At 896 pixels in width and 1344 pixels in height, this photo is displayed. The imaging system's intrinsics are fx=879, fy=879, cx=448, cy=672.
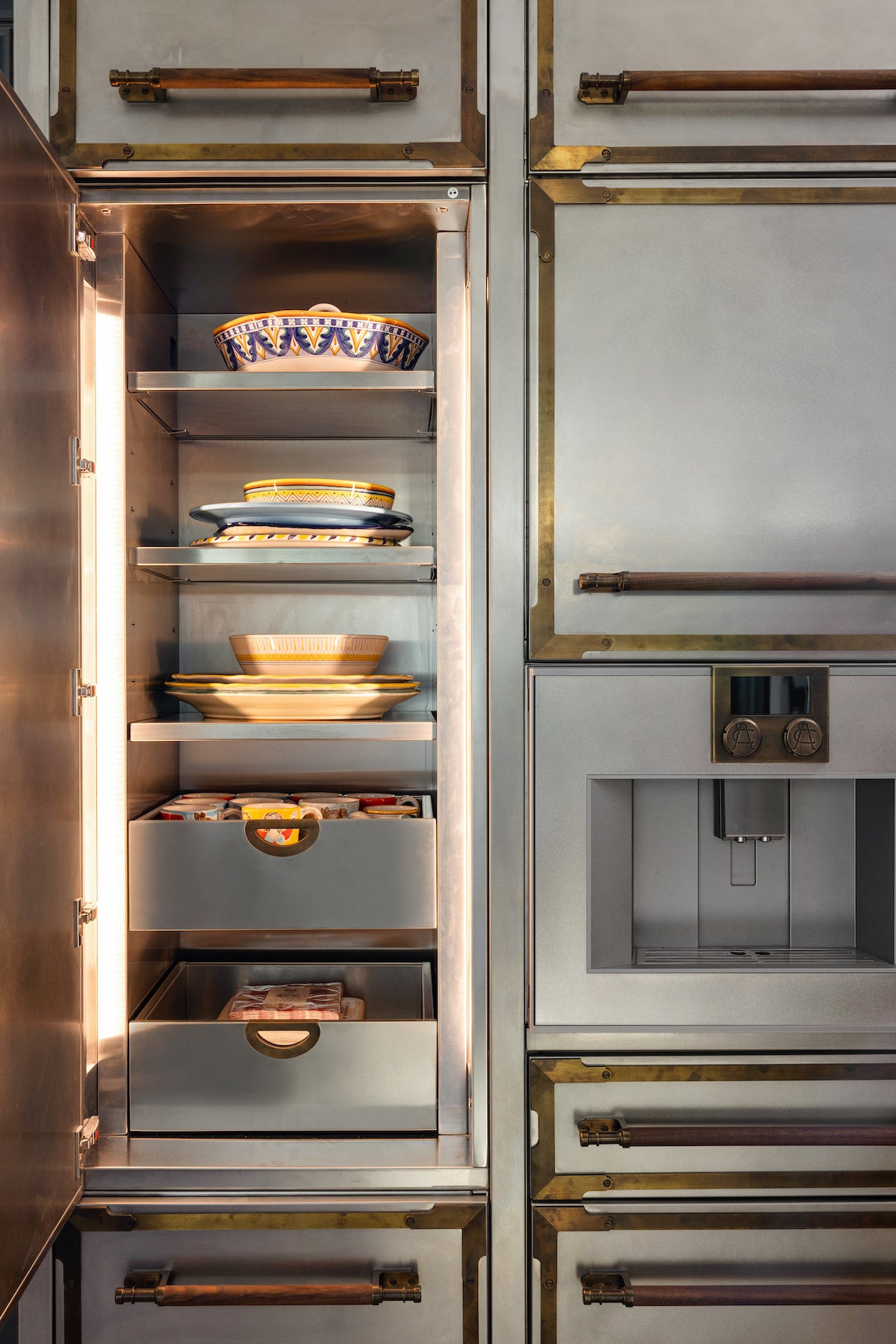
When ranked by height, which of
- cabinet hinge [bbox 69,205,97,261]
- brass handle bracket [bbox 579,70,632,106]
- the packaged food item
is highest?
brass handle bracket [bbox 579,70,632,106]

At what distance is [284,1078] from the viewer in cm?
105

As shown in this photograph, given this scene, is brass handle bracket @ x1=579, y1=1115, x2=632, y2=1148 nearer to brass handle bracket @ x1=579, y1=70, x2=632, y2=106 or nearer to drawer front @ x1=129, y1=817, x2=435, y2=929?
drawer front @ x1=129, y1=817, x2=435, y2=929

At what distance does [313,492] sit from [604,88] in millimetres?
566

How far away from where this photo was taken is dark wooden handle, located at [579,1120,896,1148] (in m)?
0.98

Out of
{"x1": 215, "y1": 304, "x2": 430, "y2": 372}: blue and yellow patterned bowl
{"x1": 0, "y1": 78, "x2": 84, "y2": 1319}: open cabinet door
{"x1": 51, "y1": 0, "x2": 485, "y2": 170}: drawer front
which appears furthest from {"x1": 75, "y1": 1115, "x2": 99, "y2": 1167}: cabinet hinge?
{"x1": 51, "y1": 0, "x2": 485, "y2": 170}: drawer front

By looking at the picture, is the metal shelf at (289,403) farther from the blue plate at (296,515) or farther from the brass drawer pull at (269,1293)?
the brass drawer pull at (269,1293)

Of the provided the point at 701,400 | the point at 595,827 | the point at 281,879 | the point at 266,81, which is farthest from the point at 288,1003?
the point at 266,81

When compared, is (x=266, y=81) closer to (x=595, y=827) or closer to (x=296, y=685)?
(x=296, y=685)

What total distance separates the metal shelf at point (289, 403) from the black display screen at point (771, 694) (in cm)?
52

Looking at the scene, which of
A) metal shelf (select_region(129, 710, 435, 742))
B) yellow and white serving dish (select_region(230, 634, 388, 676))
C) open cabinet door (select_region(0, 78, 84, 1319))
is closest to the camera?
open cabinet door (select_region(0, 78, 84, 1319))

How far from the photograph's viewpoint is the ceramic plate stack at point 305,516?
1.11 m

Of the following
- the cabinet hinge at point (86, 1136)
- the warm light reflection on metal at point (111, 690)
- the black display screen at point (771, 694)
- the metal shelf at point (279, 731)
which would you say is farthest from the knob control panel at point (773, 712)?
the cabinet hinge at point (86, 1136)

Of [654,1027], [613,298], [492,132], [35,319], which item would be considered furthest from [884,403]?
[35,319]

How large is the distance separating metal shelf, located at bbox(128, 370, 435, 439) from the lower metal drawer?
77cm
